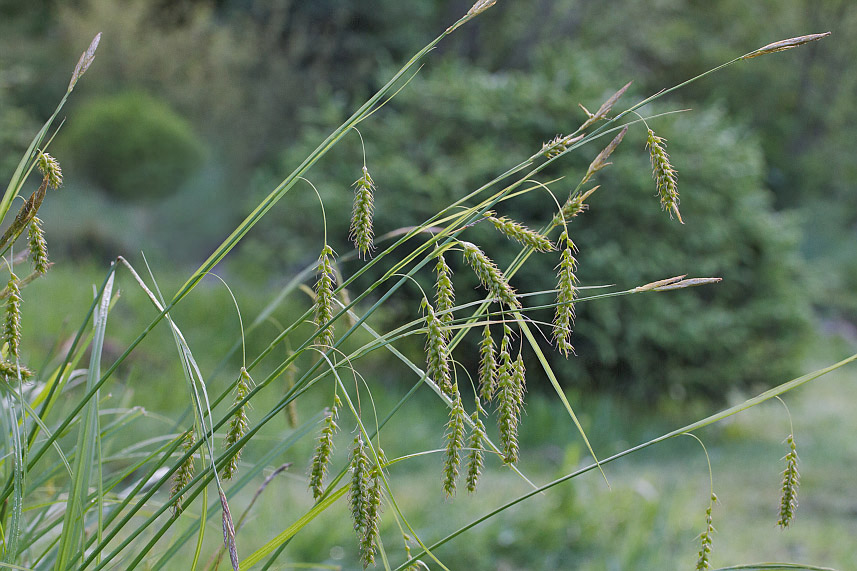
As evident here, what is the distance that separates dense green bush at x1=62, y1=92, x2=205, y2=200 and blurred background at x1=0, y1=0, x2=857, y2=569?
32 millimetres

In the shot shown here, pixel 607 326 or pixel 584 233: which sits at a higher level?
pixel 584 233

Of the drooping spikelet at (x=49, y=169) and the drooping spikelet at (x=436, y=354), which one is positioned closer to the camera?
the drooping spikelet at (x=436, y=354)

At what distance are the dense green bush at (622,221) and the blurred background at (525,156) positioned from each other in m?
0.02

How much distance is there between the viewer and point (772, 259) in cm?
694

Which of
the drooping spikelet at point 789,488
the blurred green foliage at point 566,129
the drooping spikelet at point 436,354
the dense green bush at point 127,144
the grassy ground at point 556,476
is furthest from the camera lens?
the dense green bush at point 127,144

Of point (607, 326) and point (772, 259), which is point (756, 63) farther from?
point (607, 326)

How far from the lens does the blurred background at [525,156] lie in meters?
6.35

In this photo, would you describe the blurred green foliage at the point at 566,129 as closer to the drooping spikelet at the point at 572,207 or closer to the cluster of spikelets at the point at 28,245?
the drooping spikelet at the point at 572,207

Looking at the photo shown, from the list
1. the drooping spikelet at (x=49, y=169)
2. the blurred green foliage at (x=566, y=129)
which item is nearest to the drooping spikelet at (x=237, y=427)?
the drooping spikelet at (x=49, y=169)

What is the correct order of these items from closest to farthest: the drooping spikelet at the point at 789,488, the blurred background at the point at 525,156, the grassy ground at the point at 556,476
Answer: the drooping spikelet at the point at 789,488 < the grassy ground at the point at 556,476 < the blurred background at the point at 525,156

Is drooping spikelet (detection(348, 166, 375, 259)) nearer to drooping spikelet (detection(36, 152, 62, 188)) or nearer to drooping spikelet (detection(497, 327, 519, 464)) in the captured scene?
drooping spikelet (detection(497, 327, 519, 464))

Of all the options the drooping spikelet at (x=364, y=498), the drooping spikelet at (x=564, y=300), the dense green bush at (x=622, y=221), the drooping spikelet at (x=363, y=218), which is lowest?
the drooping spikelet at (x=364, y=498)

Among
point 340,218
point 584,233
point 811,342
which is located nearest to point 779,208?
point 811,342

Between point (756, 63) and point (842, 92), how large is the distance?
2459 millimetres
